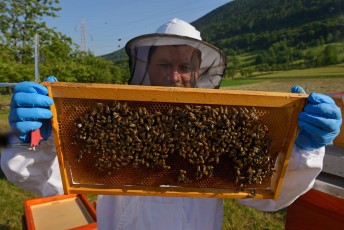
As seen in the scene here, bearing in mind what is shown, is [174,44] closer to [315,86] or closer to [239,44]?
[315,86]

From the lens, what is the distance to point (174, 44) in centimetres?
243

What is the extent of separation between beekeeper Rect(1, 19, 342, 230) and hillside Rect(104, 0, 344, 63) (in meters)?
50.1

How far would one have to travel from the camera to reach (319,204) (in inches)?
118

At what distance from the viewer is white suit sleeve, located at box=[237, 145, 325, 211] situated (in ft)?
6.86

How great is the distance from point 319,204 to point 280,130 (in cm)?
150

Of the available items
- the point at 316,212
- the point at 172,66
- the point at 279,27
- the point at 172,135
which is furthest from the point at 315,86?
the point at 279,27

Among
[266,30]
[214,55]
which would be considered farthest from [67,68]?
[266,30]

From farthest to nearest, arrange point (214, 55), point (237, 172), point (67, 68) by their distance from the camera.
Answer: point (67, 68) < point (214, 55) < point (237, 172)

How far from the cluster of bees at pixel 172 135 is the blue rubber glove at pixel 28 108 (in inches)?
9.2

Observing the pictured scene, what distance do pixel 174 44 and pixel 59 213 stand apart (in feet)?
10.4

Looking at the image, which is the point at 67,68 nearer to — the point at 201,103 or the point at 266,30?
the point at 201,103

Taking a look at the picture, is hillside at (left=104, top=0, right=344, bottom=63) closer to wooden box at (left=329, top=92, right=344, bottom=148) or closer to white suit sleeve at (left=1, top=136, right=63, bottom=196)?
wooden box at (left=329, top=92, right=344, bottom=148)

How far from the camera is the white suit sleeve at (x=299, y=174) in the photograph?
2092 mm

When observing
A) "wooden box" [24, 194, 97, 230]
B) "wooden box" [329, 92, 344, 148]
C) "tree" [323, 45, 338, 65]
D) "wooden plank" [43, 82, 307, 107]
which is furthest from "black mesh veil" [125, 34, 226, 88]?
"tree" [323, 45, 338, 65]
